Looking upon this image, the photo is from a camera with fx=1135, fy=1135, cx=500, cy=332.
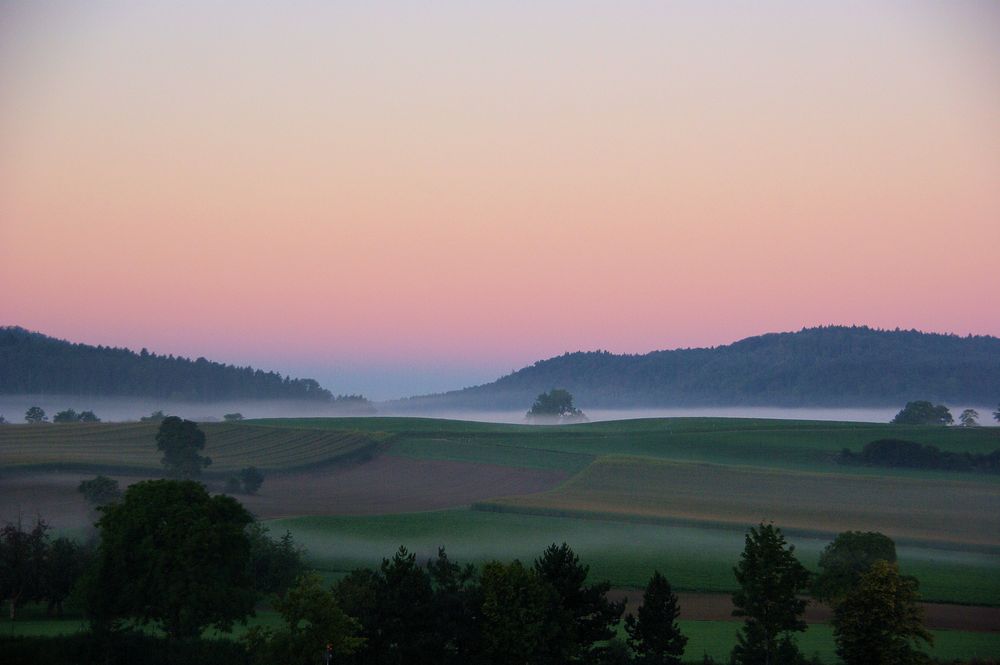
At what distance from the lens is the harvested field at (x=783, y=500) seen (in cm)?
7109

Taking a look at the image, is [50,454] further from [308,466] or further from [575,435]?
[575,435]

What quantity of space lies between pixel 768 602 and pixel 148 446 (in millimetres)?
80137

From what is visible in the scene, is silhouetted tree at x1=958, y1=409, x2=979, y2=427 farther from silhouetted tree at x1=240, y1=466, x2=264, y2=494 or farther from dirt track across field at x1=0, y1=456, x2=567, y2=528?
silhouetted tree at x1=240, y1=466, x2=264, y2=494

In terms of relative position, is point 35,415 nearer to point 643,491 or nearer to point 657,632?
point 643,491

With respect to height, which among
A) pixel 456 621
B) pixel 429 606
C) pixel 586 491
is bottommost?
pixel 456 621

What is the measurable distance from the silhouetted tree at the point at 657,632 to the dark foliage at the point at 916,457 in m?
68.2

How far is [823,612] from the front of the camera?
49.3 meters

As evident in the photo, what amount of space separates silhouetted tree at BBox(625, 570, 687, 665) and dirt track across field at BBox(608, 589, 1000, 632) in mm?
7870

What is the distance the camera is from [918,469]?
9962 centimetres

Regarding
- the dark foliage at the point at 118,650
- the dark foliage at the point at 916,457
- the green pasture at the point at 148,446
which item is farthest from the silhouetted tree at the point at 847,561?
the green pasture at the point at 148,446

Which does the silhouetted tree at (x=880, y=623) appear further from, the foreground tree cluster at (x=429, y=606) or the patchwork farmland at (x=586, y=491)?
the patchwork farmland at (x=586, y=491)

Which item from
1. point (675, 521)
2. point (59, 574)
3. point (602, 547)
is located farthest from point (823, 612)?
point (59, 574)

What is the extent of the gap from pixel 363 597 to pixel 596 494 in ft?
164

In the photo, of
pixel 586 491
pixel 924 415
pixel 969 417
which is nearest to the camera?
pixel 586 491
